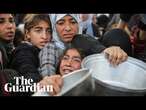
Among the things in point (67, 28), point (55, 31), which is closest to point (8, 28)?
point (55, 31)

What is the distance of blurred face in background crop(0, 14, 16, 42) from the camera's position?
5.07 m

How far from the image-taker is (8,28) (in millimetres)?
5078

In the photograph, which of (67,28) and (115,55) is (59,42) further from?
(115,55)

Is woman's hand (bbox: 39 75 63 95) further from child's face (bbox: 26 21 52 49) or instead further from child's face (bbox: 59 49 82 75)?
child's face (bbox: 26 21 52 49)

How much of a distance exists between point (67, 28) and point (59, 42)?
0.48ft

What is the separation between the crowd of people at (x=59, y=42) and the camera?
507 centimetres

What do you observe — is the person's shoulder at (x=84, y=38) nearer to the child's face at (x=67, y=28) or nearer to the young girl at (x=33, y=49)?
the child's face at (x=67, y=28)

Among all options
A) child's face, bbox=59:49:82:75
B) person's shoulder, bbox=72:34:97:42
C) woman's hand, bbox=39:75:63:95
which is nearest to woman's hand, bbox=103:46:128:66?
person's shoulder, bbox=72:34:97:42

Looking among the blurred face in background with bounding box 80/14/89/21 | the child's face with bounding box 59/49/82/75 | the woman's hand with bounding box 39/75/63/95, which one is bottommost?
the woman's hand with bounding box 39/75/63/95

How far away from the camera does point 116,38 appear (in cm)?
515

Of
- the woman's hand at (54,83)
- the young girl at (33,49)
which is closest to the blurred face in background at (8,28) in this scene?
the young girl at (33,49)
